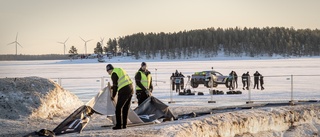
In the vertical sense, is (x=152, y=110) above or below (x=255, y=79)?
below

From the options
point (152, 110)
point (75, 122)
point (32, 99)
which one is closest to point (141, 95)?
point (152, 110)

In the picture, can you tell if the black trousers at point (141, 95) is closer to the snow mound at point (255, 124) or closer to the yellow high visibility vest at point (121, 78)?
the snow mound at point (255, 124)

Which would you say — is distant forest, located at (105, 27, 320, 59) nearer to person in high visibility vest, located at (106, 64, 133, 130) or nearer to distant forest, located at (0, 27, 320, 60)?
distant forest, located at (0, 27, 320, 60)

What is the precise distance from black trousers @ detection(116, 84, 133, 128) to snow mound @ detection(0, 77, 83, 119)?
225 inches

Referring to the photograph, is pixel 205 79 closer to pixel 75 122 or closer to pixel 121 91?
pixel 75 122

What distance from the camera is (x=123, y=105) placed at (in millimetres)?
11570

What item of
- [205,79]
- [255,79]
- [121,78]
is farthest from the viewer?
[205,79]

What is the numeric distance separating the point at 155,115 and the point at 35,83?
6.51m

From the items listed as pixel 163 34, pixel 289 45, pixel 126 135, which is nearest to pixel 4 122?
pixel 126 135

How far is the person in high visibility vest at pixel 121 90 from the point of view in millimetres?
11273

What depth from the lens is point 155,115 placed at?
45.5ft

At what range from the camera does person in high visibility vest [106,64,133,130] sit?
11273 mm

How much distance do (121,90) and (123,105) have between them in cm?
41

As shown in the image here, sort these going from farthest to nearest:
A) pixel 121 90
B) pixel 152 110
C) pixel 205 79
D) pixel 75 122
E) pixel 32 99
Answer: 1. pixel 205 79
2. pixel 32 99
3. pixel 152 110
4. pixel 75 122
5. pixel 121 90
